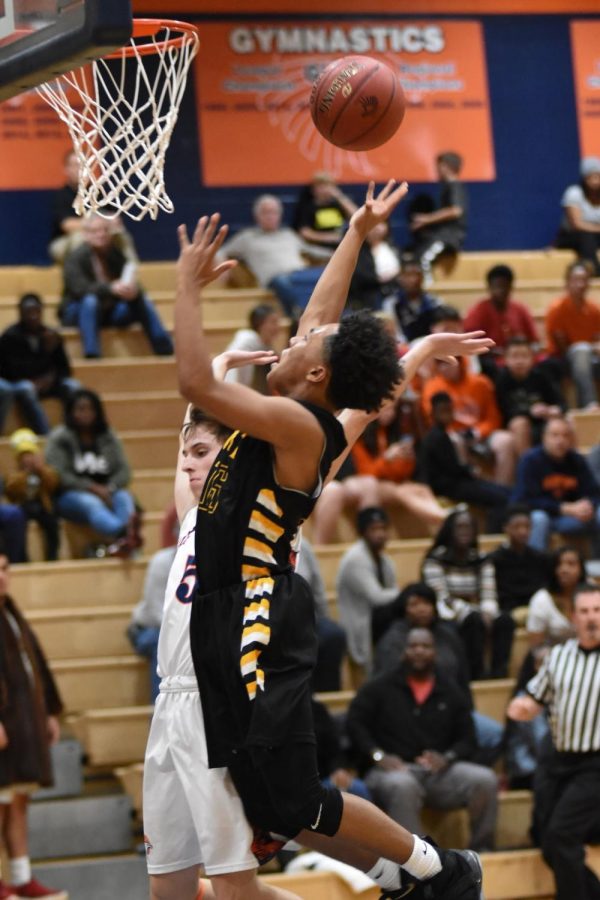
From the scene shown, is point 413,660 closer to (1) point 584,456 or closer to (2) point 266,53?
(1) point 584,456

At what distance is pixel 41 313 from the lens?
1104 centimetres

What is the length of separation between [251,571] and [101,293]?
7507 mm


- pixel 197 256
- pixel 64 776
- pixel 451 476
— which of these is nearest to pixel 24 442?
pixel 64 776

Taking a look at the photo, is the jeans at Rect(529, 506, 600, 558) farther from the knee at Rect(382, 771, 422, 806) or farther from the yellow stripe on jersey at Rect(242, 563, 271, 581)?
the yellow stripe on jersey at Rect(242, 563, 271, 581)

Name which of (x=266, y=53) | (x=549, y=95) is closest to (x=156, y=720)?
(x=266, y=53)

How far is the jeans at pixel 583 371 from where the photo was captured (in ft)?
39.2

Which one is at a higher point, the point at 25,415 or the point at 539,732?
the point at 25,415

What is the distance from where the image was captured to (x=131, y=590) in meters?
9.55

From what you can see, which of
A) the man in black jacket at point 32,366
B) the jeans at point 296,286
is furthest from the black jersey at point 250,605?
the jeans at point 296,286

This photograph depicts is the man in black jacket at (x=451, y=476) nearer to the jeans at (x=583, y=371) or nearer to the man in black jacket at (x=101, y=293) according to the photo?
the jeans at (x=583, y=371)

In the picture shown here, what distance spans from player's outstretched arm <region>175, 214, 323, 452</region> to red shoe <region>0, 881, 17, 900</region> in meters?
3.95

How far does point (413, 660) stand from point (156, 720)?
394 centimetres

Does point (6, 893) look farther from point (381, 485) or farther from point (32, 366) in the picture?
point (32, 366)

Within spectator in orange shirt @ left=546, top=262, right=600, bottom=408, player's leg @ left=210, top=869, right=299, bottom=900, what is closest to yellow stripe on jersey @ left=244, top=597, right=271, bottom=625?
player's leg @ left=210, top=869, right=299, bottom=900
